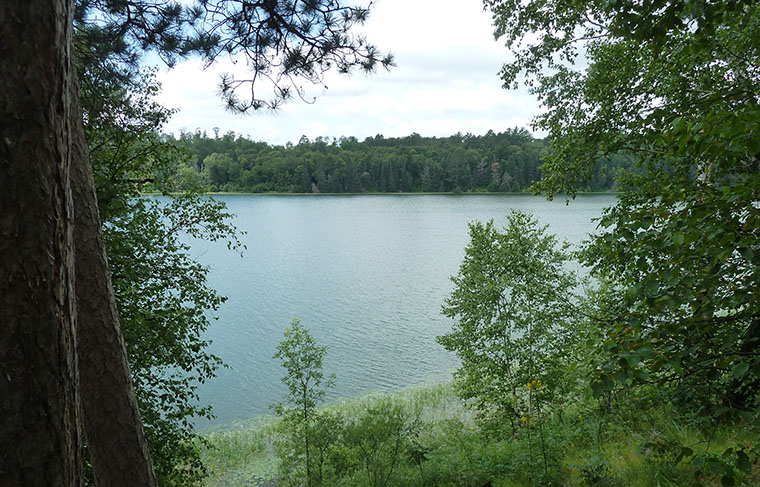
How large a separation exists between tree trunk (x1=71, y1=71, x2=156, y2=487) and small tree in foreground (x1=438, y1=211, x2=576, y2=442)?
22.7 feet

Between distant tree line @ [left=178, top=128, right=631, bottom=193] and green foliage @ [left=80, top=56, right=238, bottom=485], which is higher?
distant tree line @ [left=178, top=128, right=631, bottom=193]

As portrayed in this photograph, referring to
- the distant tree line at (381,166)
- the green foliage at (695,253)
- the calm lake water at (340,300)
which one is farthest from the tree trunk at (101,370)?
the distant tree line at (381,166)

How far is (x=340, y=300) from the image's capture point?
21281 millimetres

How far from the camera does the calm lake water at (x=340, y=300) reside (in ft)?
45.6

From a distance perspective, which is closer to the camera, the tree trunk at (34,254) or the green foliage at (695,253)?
the tree trunk at (34,254)

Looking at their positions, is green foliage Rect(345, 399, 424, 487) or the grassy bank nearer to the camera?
the grassy bank

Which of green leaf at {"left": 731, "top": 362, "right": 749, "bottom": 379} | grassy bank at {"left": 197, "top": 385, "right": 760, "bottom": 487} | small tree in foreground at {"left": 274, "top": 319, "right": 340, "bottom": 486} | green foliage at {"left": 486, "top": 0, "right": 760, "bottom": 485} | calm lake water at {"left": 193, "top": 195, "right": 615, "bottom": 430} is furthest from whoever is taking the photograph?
calm lake water at {"left": 193, "top": 195, "right": 615, "bottom": 430}

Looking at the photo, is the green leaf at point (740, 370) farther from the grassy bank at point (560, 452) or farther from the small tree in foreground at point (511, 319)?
the small tree in foreground at point (511, 319)

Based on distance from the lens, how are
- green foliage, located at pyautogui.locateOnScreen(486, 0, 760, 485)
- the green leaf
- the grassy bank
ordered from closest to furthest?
the green leaf, green foliage, located at pyautogui.locateOnScreen(486, 0, 760, 485), the grassy bank

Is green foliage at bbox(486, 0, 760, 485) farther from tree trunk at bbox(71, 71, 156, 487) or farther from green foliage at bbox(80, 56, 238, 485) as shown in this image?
green foliage at bbox(80, 56, 238, 485)

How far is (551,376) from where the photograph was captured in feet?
27.6

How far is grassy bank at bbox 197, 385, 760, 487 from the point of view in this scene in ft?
13.8

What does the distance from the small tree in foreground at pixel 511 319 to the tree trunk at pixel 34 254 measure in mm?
8093

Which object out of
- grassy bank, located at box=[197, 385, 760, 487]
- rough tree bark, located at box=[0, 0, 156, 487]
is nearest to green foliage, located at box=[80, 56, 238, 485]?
grassy bank, located at box=[197, 385, 760, 487]
